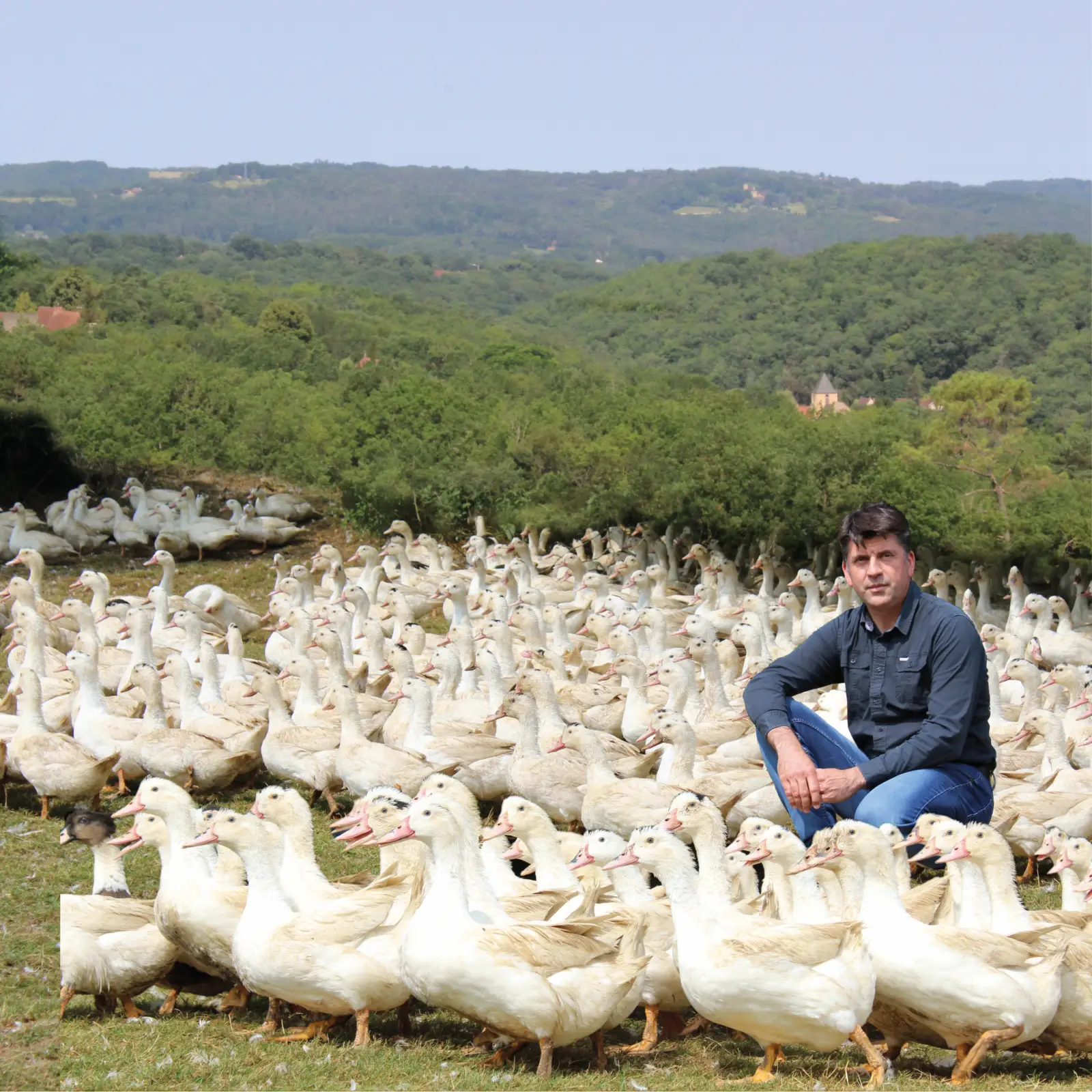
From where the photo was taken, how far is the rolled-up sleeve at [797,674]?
674 centimetres

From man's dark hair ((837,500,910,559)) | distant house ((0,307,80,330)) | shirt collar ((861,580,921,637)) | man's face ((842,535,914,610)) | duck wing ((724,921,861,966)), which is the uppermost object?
distant house ((0,307,80,330))

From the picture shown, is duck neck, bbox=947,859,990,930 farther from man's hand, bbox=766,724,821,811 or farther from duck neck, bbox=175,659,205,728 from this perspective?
duck neck, bbox=175,659,205,728

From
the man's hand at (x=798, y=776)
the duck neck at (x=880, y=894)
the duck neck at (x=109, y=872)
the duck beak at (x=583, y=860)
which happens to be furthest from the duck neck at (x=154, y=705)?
the duck neck at (x=880, y=894)

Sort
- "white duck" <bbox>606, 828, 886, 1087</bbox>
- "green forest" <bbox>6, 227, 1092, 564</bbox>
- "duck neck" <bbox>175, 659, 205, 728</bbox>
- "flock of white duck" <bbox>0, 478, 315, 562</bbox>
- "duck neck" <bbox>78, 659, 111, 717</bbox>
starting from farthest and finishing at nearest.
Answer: "flock of white duck" <bbox>0, 478, 315, 562</bbox>
"green forest" <bbox>6, 227, 1092, 564</bbox>
"duck neck" <bbox>175, 659, 205, 728</bbox>
"duck neck" <bbox>78, 659, 111, 717</bbox>
"white duck" <bbox>606, 828, 886, 1087</bbox>

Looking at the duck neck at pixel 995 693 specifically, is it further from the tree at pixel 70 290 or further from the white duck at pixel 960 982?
the tree at pixel 70 290

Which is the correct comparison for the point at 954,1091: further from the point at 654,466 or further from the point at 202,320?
the point at 202,320

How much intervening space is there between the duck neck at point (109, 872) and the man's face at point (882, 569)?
4.11 metres

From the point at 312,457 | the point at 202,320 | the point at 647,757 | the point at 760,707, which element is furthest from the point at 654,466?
the point at 202,320

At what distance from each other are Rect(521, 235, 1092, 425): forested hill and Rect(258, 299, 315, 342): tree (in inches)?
1061

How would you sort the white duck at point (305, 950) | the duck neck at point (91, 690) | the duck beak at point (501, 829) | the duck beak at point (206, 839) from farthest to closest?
the duck neck at point (91, 690)
the duck beak at point (501, 829)
the duck beak at point (206, 839)
the white duck at point (305, 950)

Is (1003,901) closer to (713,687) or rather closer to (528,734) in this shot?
(528,734)

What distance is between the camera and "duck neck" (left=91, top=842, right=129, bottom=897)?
7168 millimetres

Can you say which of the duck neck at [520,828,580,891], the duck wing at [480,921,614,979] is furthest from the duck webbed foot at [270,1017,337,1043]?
the duck neck at [520,828,580,891]

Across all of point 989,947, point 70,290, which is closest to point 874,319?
point 70,290
